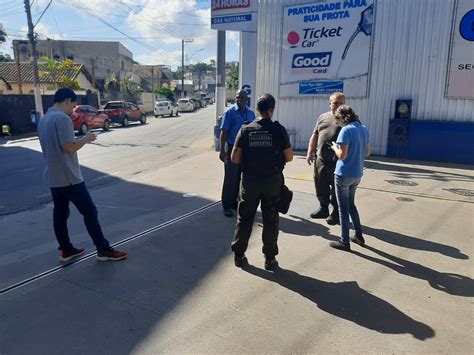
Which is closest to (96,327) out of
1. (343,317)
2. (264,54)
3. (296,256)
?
(343,317)

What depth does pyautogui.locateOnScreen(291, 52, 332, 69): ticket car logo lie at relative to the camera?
12.2 metres

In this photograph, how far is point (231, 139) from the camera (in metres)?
5.97

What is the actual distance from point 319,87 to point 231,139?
739 centimetres

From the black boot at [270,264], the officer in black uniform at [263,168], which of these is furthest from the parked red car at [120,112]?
Result: the black boot at [270,264]

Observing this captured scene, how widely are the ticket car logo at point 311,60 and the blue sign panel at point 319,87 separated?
52 cm

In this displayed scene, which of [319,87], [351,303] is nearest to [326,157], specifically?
[351,303]

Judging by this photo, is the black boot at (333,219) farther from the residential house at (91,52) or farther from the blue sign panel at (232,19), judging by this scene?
the residential house at (91,52)

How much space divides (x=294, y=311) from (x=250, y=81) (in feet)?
35.3

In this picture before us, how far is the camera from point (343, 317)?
3.35 m

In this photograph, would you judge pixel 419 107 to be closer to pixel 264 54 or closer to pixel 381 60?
pixel 381 60

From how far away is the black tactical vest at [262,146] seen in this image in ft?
13.0

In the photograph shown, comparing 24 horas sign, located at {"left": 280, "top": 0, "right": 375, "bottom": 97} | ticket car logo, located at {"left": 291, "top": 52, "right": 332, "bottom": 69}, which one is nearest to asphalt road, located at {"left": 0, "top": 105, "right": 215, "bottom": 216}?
24 horas sign, located at {"left": 280, "top": 0, "right": 375, "bottom": 97}

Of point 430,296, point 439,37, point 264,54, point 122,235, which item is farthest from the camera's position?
point 264,54

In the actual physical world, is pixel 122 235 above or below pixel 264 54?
below
